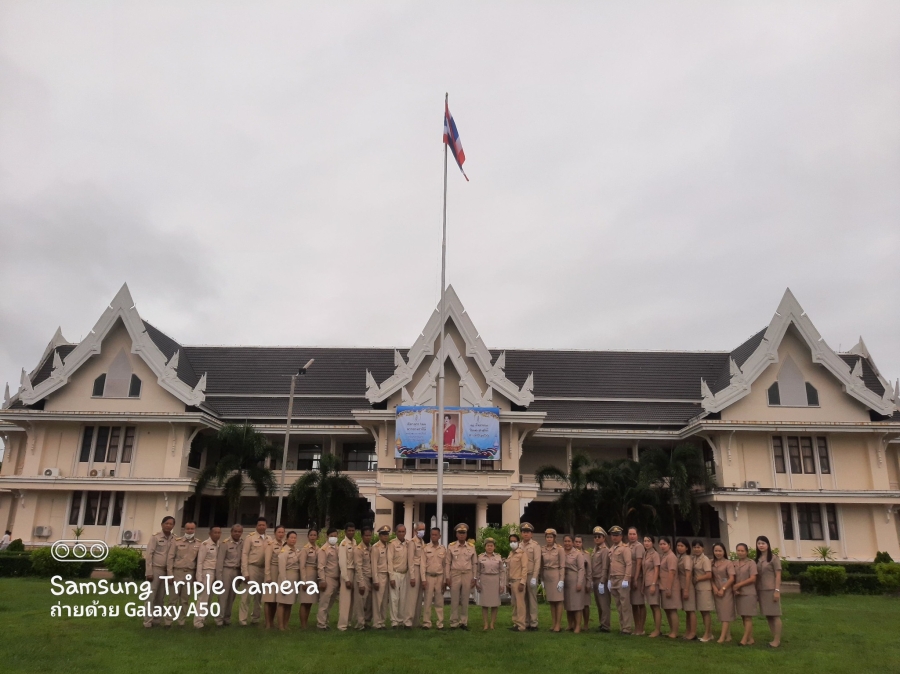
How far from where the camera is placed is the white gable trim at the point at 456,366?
25500mm

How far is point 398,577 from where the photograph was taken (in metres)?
11.9

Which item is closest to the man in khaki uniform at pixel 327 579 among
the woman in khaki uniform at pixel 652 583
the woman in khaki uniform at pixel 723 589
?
the woman in khaki uniform at pixel 652 583

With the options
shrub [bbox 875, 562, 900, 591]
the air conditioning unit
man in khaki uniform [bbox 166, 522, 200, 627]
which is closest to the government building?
the air conditioning unit

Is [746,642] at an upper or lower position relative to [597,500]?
lower

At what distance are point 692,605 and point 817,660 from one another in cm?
194

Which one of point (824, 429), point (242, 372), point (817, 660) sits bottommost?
point (817, 660)

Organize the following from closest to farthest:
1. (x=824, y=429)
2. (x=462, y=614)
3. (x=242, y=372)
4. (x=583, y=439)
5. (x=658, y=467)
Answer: (x=462, y=614) → (x=658, y=467) → (x=824, y=429) → (x=583, y=439) → (x=242, y=372)

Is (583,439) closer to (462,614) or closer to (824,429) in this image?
(824,429)

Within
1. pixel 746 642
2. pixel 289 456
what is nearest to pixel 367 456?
pixel 289 456

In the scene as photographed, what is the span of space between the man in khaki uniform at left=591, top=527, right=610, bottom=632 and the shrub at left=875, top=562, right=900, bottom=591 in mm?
12557

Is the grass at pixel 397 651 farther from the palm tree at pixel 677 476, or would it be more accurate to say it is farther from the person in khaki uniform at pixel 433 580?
the palm tree at pixel 677 476

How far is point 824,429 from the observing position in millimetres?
25297

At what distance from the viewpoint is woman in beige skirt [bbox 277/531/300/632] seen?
11039 millimetres

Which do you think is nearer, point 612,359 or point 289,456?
point 289,456
